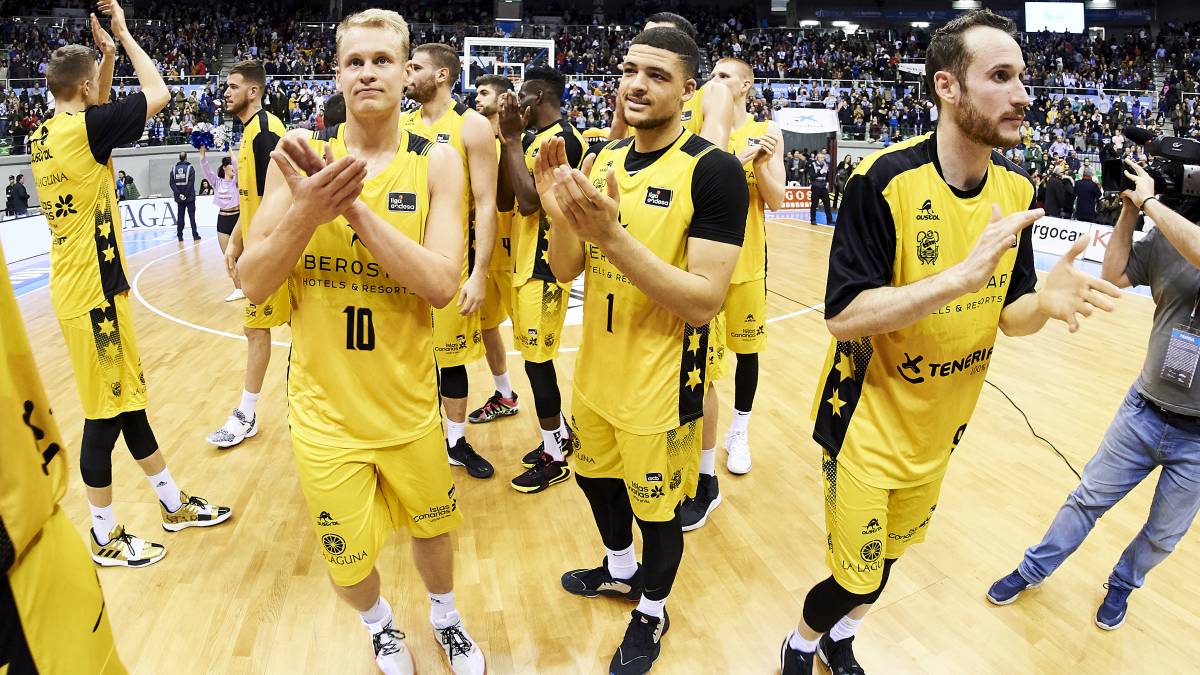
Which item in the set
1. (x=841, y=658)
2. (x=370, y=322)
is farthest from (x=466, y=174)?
(x=841, y=658)

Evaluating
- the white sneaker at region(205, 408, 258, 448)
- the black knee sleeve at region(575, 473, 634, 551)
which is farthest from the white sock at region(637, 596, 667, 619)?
→ the white sneaker at region(205, 408, 258, 448)

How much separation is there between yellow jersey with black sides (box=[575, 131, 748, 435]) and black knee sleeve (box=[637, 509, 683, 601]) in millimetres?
437

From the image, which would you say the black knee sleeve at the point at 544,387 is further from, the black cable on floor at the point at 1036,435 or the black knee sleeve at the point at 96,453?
the black cable on floor at the point at 1036,435

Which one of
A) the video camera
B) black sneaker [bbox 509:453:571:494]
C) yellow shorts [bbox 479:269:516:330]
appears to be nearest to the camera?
the video camera

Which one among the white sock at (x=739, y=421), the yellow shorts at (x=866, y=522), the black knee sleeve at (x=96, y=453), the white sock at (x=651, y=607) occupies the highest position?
the yellow shorts at (x=866, y=522)

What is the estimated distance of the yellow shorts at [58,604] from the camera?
43.4 inches

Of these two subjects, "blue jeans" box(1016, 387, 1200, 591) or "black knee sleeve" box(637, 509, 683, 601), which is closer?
"black knee sleeve" box(637, 509, 683, 601)

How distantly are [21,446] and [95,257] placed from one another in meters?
3.08

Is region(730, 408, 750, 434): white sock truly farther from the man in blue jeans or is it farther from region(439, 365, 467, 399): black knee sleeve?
the man in blue jeans

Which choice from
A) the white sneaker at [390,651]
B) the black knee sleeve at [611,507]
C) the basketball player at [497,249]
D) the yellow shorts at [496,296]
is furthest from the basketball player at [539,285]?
the white sneaker at [390,651]

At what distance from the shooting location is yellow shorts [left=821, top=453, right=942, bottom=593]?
2.43m

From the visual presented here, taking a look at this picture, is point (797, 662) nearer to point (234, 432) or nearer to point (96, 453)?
point (96, 453)

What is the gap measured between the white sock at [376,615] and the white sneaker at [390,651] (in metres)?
0.02

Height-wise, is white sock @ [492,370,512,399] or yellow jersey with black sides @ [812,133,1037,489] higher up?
yellow jersey with black sides @ [812,133,1037,489]
